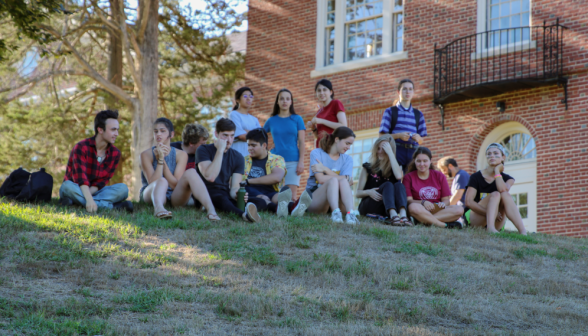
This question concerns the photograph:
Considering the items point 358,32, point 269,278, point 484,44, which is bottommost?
point 269,278

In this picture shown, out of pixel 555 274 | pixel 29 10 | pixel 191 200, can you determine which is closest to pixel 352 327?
pixel 555 274

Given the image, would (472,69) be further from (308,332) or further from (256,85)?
(308,332)

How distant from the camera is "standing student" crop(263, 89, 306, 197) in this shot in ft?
35.2

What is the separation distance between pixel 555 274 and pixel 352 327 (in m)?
3.27

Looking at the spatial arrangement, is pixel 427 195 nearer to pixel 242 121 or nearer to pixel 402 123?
pixel 402 123

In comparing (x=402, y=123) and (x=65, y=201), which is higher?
(x=402, y=123)

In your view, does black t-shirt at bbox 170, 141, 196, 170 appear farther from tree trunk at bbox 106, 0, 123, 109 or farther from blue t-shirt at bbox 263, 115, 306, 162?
tree trunk at bbox 106, 0, 123, 109

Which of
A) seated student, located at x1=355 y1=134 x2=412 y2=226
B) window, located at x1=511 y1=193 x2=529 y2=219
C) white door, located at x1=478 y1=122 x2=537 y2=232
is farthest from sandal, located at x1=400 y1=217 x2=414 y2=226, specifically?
window, located at x1=511 y1=193 x2=529 y2=219

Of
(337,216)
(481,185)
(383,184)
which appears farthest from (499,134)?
(337,216)

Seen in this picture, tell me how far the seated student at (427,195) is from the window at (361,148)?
629cm

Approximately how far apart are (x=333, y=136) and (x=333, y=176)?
602mm

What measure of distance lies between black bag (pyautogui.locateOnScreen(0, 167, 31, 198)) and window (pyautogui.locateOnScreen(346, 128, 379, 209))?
877cm

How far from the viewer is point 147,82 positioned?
17844 mm

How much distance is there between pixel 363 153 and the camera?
1698cm
